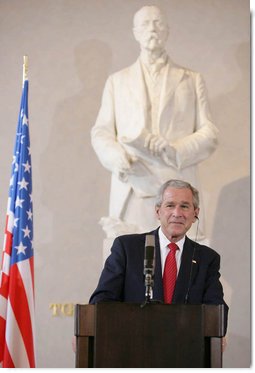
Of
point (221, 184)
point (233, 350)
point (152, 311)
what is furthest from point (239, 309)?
point (152, 311)

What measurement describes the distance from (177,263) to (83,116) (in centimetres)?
312

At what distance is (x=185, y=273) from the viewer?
3805 millimetres

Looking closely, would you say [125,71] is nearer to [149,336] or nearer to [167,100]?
[167,100]

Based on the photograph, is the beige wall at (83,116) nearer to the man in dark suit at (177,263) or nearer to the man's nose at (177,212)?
the man in dark suit at (177,263)

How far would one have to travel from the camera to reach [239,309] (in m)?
6.42

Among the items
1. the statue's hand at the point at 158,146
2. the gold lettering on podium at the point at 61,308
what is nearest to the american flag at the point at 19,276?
the statue's hand at the point at 158,146

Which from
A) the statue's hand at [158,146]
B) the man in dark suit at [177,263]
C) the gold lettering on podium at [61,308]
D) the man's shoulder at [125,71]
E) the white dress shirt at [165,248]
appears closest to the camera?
the man in dark suit at [177,263]

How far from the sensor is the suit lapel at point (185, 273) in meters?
3.76

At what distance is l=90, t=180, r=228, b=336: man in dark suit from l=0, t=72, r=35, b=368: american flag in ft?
4.34

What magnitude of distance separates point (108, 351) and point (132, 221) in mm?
2906

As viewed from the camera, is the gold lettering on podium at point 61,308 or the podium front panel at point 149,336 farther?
the gold lettering on podium at point 61,308

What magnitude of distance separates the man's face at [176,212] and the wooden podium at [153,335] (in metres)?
0.61

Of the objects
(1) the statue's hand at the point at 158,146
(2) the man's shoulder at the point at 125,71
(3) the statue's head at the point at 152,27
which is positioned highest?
(3) the statue's head at the point at 152,27

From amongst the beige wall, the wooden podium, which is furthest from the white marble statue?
the wooden podium
